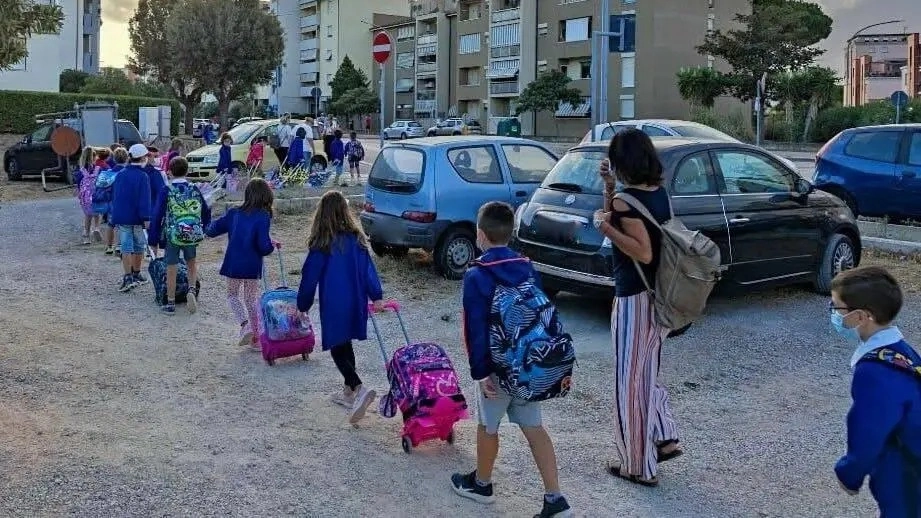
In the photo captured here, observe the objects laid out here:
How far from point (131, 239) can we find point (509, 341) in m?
7.19

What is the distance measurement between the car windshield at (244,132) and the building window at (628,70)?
37.9 metres

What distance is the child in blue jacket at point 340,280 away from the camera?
18.8 ft

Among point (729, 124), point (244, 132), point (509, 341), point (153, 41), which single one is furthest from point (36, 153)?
point (153, 41)

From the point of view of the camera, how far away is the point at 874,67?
93.0 metres

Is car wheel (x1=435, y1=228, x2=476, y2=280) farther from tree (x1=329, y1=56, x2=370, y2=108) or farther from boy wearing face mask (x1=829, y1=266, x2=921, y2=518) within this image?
tree (x1=329, y1=56, x2=370, y2=108)

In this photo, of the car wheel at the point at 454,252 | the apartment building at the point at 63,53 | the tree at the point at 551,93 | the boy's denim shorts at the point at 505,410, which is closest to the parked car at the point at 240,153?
the apartment building at the point at 63,53

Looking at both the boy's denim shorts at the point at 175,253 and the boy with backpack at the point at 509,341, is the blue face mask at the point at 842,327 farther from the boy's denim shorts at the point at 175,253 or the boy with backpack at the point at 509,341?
the boy's denim shorts at the point at 175,253

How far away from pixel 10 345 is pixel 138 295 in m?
2.31

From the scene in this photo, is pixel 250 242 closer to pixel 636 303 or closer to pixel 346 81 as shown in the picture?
pixel 636 303

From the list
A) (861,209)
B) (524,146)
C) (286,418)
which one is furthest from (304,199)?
(286,418)

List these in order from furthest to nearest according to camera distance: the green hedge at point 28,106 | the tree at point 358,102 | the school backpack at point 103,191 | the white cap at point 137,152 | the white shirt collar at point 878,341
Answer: the tree at point 358,102 < the green hedge at point 28,106 < the school backpack at point 103,191 < the white cap at point 137,152 < the white shirt collar at point 878,341

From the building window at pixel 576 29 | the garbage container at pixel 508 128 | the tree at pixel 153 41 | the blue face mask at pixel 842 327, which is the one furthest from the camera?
the building window at pixel 576 29

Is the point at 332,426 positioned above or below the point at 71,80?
below

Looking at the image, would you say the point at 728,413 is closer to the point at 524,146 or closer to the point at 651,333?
the point at 651,333
